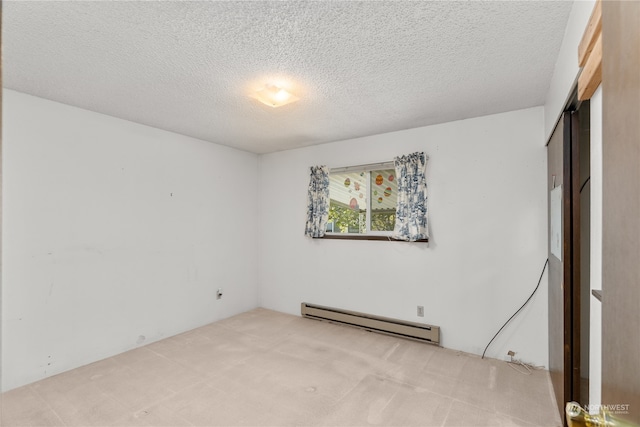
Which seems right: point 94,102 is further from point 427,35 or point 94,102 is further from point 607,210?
point 607,210

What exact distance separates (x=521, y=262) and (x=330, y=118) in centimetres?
219

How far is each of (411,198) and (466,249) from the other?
2.41 ft

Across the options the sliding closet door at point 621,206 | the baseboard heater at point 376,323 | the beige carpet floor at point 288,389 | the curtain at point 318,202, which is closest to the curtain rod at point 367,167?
the curtain at point 318,202

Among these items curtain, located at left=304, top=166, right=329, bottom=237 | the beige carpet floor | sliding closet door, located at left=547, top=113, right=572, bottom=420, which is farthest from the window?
sliding closet door, located at left=547, top=113, right=572, bottom=420

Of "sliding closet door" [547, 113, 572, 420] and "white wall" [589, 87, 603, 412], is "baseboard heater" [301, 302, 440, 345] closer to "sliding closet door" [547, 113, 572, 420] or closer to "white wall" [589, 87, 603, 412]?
"sliding closet door" [547, 113, 572, 420]

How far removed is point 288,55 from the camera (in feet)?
6.84

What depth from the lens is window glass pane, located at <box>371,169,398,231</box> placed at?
12.5 ft

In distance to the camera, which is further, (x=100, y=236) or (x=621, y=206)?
(x=100, y=236)

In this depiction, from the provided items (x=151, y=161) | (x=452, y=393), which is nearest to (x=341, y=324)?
(x=452, y=393)

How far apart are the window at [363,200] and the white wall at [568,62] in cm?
167

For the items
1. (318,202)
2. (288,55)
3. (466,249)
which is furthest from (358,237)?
(288,55)

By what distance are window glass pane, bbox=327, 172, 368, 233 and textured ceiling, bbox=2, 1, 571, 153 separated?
1.05 metres

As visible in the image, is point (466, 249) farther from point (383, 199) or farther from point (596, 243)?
point (596, 243)
